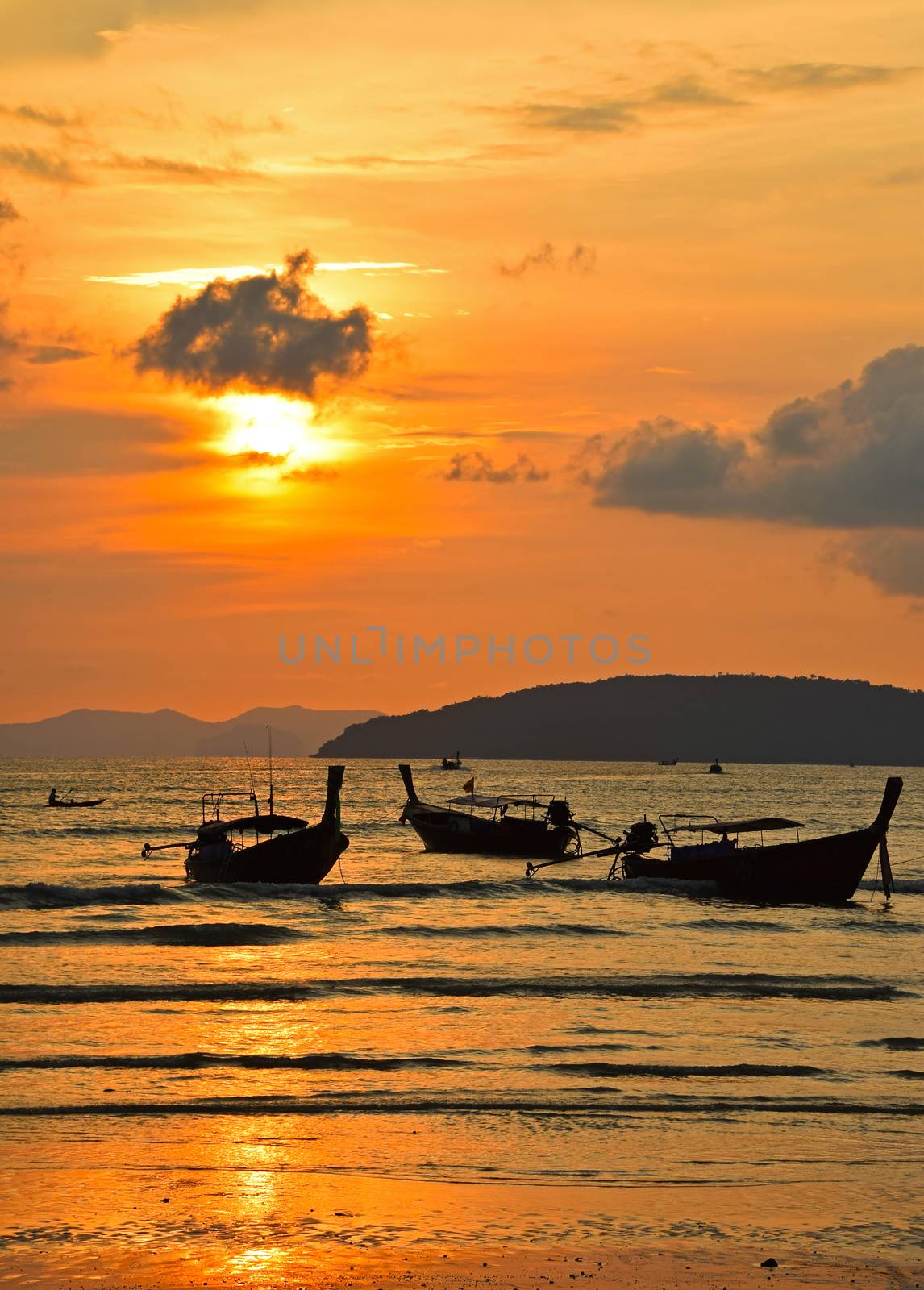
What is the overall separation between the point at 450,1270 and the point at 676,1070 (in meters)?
9.70

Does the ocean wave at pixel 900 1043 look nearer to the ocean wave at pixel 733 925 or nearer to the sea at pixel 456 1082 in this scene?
the sea at pixel 456 1082

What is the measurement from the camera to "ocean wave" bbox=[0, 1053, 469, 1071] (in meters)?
21.8

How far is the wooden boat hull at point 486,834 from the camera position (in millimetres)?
72500

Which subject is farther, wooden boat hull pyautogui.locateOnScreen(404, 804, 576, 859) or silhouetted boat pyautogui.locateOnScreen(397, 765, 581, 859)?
wooden boat hull pyautogui.locateOnScreen(404, 804, 576, 859)

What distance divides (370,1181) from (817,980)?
1894 cm

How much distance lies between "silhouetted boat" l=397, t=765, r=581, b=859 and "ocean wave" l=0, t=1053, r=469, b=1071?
46.0 m

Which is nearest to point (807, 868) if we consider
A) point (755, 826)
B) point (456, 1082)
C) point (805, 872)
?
point (805, 872)

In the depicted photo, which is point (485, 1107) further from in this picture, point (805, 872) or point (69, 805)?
point (69, 805)

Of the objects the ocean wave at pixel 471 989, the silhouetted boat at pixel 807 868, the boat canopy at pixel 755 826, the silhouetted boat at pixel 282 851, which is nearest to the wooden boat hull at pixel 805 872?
the silhouetted boat at pixel 807 868

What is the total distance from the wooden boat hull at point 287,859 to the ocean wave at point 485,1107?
33.8m

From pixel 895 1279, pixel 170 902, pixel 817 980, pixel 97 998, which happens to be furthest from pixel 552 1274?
pixel 170 902

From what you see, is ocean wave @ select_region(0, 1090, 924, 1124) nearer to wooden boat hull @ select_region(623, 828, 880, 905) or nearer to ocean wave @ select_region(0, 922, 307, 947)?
ocean wave @ select_region(0, 922, 307, 947)

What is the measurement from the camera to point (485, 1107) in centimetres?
1938

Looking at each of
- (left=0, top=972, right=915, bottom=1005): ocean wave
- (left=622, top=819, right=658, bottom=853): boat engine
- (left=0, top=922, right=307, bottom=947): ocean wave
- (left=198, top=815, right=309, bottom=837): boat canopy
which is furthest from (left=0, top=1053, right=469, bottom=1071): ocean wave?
(left=622, top=819, right=658, bottom=853): boat engine
